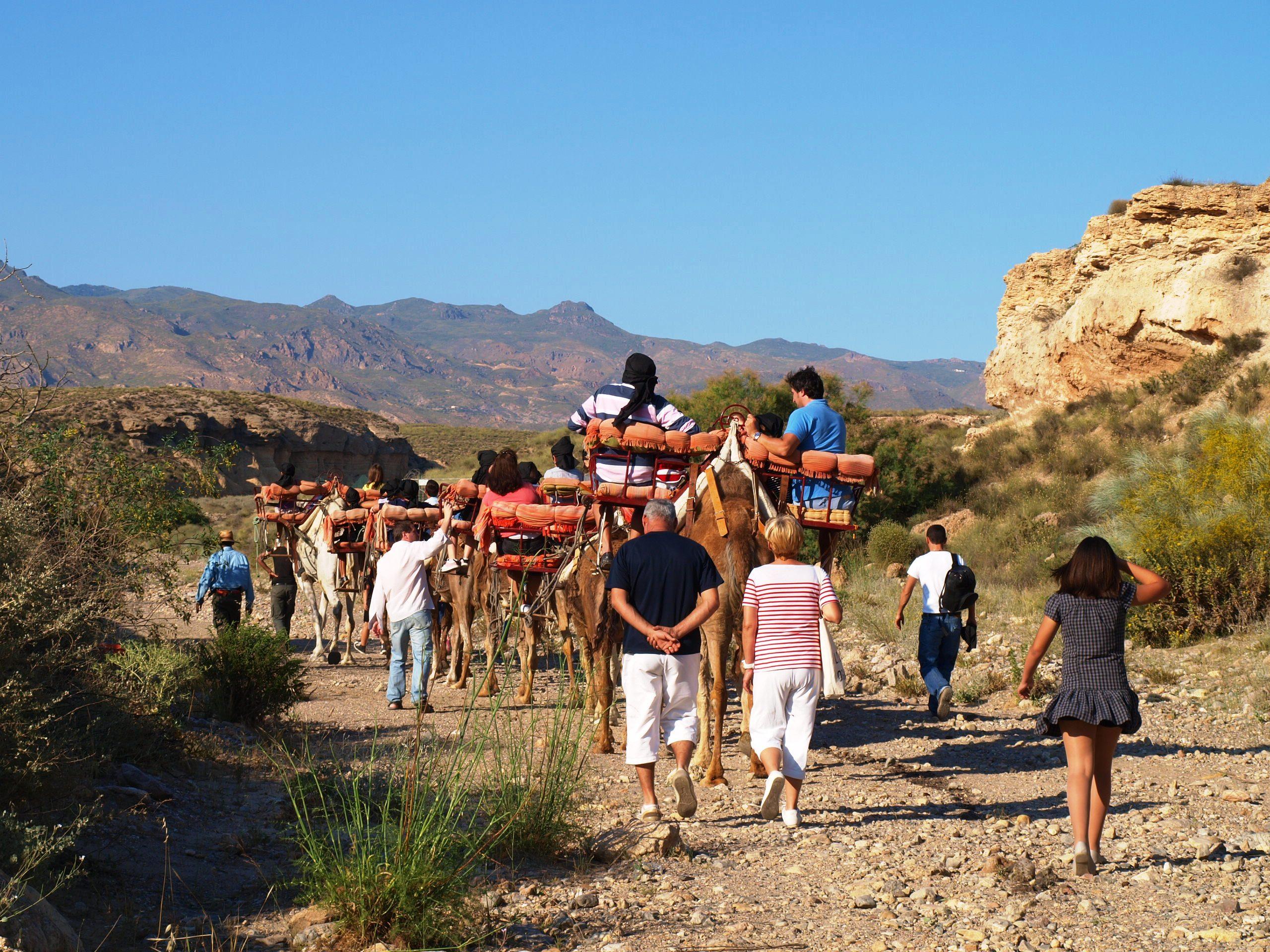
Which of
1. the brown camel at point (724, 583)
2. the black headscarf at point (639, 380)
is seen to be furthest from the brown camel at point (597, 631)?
the black headscarf at point (639, 380)

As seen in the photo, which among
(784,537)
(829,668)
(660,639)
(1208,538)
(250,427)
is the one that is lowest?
(829,668)

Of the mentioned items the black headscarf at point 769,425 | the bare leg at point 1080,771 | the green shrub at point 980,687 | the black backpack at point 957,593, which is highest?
the black headscarf at point 769,425

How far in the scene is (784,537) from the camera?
7.95m

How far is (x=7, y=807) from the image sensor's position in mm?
6035

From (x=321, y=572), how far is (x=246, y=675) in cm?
570

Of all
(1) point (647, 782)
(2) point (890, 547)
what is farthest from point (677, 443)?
(2) point (890, 547)

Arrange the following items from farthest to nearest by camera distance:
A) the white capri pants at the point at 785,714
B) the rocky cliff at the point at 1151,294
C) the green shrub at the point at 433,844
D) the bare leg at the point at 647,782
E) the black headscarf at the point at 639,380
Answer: the rocky cliff at the point at 1151,294, the black headscarf at the point at 639,380, the white capri pants at the point at 785,714, the bare leg at the point at 647,782, the green shrub at the point at 433,844

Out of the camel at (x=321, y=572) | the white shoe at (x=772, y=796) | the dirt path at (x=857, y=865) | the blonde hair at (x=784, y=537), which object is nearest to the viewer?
the dirt path at (x=857, y=865)

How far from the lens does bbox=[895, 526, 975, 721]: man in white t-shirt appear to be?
1147 centimetres

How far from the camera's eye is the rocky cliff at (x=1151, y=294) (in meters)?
30.4

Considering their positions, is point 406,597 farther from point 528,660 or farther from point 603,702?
point 603,702

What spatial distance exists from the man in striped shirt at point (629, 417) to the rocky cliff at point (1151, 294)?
2480 centimetres

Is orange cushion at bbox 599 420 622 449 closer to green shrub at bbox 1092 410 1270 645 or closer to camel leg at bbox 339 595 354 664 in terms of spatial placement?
camel leg at bbox 339 595 354 664

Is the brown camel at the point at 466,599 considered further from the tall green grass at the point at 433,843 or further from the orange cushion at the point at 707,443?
the tall green grass at the point at 433,843
